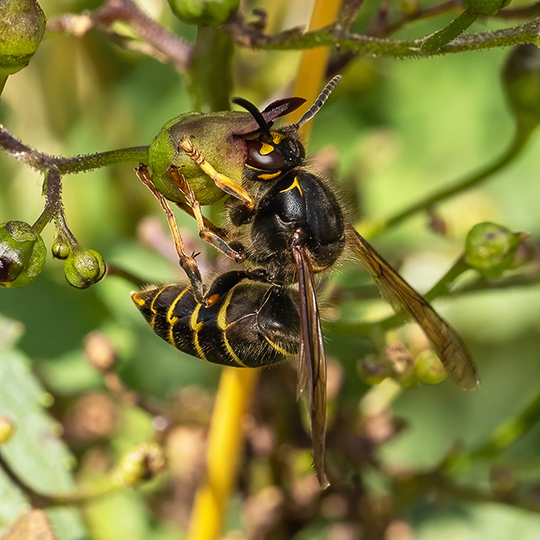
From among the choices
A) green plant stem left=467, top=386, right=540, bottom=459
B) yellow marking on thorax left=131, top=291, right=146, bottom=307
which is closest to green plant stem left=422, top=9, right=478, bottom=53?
yellow marking on thorax left=131, top=291, right=146, bottom=307

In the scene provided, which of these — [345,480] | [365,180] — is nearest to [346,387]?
[345,480]

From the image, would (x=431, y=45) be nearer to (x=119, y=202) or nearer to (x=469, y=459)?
(x=469, y=459)

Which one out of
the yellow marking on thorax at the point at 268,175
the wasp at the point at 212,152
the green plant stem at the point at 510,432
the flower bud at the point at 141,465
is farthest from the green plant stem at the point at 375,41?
the green plant stem at the point at 510,432

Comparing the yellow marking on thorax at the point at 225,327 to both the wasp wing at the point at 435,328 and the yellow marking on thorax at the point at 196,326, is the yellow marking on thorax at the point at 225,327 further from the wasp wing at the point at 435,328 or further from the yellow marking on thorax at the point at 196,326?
the wasp wing at the point at 435,328

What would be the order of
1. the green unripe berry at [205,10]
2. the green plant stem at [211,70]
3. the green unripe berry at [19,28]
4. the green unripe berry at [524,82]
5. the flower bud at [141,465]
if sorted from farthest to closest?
the green unripe berry at [524,82] → the flower bud at [141,465] → the green plant stem at [211,70] → the green unripe berry at [205,10] → the green unripe berry at [19,28]

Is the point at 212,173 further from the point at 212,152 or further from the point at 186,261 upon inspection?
the point at 186,261

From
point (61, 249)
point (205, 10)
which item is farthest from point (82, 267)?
point (205, 10)
